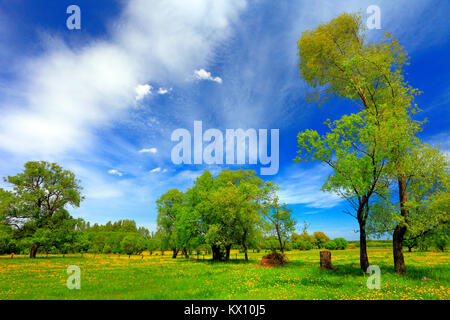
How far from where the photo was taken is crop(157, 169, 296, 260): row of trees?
31.3m

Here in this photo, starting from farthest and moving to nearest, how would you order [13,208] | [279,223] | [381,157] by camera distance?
[13,208] → [279,223] → [381,157]

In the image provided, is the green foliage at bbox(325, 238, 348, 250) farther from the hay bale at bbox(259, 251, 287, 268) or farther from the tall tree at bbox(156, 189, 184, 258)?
the hay bale at bbox(259, 251, 287, 268)

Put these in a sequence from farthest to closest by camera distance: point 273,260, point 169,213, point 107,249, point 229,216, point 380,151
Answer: point 107,249 → point 169,213 → point 229,216 → point 273,260 → point 380,151

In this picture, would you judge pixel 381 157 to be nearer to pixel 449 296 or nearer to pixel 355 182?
pixel 355 182

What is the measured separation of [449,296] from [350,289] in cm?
450

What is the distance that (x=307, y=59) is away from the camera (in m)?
23.0

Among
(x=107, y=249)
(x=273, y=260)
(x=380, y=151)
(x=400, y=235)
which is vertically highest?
(x=380, y=151)

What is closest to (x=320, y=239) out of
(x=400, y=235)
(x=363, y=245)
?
(x=363, y=245)

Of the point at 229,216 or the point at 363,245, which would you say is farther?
the point at 229,216

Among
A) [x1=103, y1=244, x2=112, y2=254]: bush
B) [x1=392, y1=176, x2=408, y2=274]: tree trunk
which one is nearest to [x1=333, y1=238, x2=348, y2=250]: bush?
[x1=392, y1=176, x2=408, y2=274]: tree trunk

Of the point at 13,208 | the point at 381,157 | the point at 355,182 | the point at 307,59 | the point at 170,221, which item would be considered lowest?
the point at 170,221

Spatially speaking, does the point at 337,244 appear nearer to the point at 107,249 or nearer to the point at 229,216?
the point at 229,216

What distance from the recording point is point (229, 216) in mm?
35781
